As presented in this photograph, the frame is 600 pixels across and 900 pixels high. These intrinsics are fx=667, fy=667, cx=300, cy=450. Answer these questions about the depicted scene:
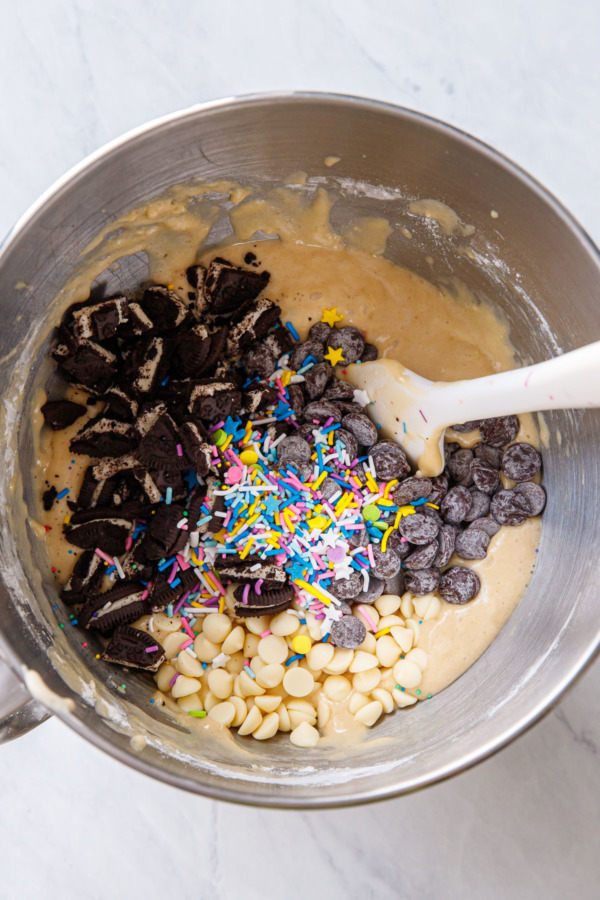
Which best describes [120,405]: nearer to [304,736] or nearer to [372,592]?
[372,592]

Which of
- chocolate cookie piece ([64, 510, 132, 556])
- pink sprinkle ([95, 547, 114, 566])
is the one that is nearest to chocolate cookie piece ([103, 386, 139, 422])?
chocolate cookie piece ([64, 510, 132, 556])

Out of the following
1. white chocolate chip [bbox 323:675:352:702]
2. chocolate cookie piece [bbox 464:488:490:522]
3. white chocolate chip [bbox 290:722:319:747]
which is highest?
chocolate cookie piece [bbox 464:488:490:522]

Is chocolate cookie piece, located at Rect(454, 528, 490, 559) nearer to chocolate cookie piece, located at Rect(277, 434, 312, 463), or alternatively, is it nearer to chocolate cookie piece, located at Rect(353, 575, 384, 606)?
chocolate cookie piece, located at Rect(353, 575, 384, 606)

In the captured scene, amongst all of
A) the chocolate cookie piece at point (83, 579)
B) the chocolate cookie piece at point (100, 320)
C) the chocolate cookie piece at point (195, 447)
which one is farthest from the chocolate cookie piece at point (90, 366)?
the chocolate cookie piece at point (83, 579)

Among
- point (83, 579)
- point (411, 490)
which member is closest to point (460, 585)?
point (411, 490)

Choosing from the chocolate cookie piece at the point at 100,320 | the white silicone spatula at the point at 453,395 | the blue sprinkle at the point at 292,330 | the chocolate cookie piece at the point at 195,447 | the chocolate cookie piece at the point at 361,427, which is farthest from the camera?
the blue sprinkle at the point at 292,330

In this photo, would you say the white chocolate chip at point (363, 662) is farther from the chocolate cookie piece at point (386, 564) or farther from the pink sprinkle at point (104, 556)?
the pink sprinkle at point (104, 556)
